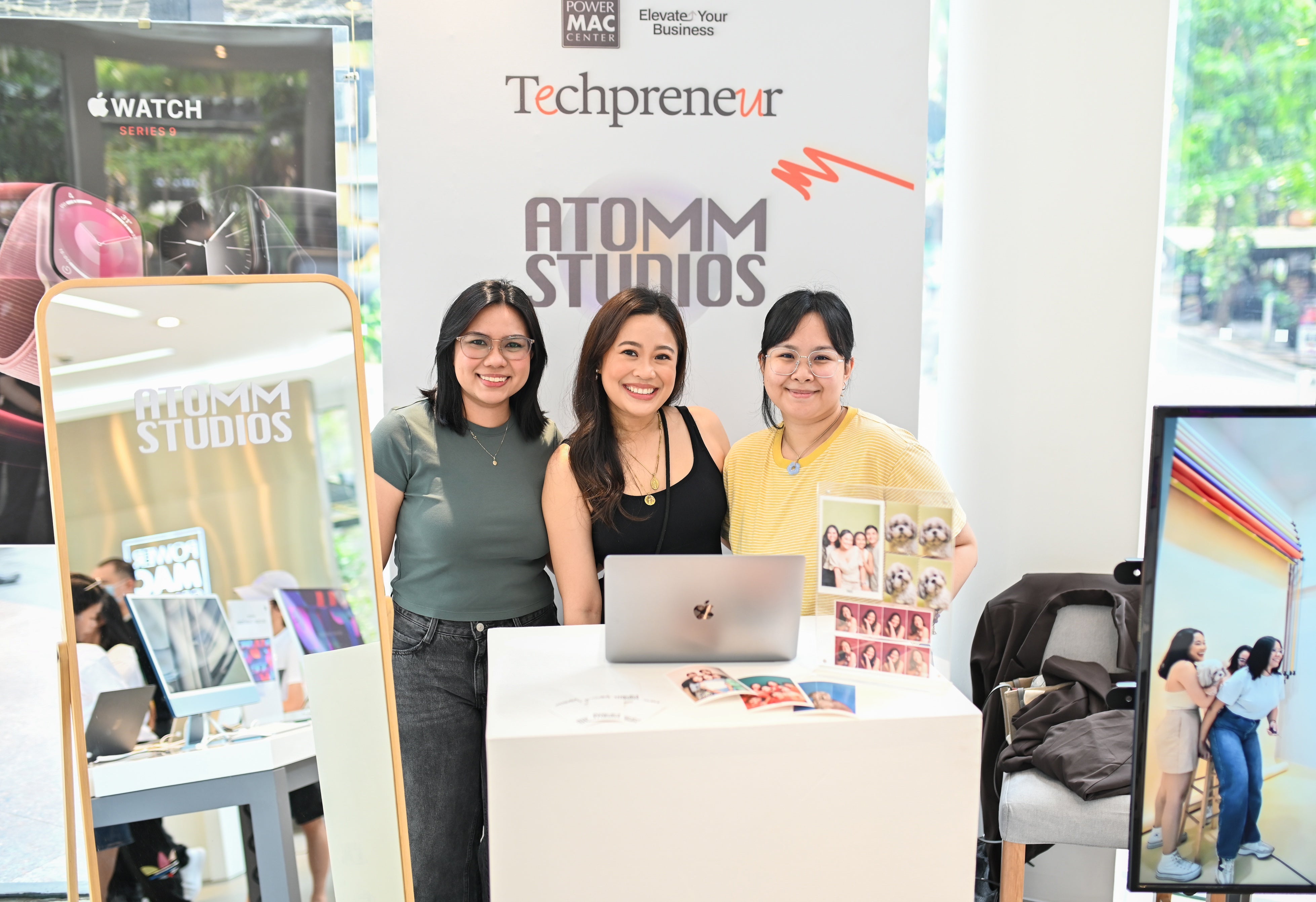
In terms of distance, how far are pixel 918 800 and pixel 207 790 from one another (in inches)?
43.6

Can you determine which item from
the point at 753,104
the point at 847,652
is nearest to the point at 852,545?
A: the point at 847,652

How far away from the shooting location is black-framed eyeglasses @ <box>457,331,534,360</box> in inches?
83.4

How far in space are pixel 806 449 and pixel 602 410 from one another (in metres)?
0.45

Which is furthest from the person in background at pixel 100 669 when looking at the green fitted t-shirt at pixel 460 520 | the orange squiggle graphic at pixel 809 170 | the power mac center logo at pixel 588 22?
the orange squiggle graphic at pixel 809 170

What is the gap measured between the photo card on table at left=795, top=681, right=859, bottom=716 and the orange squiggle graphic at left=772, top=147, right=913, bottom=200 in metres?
1.74

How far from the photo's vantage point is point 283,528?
1539mm

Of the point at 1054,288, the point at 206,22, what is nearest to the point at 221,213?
the point at 206,22

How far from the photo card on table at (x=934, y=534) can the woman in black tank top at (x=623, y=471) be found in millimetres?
786

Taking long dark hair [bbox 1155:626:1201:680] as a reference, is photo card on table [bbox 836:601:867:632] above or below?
above

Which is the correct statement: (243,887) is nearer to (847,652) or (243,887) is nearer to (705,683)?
(705,683)

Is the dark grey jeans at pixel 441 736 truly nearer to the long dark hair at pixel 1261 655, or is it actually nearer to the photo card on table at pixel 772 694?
the photo card on table at pixel 772 694

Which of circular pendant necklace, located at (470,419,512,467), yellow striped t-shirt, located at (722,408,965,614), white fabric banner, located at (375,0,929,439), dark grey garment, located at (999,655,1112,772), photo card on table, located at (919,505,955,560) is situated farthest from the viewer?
white fabric banner, located at (375,0,929,439)

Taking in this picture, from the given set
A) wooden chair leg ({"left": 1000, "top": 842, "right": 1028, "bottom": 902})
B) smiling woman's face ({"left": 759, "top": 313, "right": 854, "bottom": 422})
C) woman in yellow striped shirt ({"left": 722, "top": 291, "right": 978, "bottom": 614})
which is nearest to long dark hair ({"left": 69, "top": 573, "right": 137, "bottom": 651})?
woman in yellow striped shirt ({"left": 722, "top": 291, "right": 978, "bottom": 614})

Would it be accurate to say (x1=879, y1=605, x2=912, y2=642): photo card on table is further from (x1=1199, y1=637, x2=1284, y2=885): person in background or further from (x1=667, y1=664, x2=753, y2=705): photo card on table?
(x1=1199, y1=637, x2=1284, y2=885): person in background
